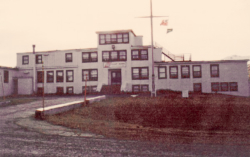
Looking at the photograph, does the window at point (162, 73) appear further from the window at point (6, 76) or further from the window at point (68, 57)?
the window at point (6, 76)

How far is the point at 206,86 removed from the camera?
3397cm

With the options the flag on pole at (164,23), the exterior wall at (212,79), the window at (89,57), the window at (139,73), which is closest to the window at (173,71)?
the exterior wall at (212,79)

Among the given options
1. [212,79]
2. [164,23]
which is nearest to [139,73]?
[164,23]

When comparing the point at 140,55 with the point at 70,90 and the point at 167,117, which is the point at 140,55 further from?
the point at 167,117

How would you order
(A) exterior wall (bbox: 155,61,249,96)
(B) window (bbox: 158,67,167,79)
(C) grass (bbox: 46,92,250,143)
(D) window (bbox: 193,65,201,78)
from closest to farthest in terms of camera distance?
1. (C) grass (bbox: 46,92,250,143)
2. (A) exterior wall (bbox: 155,61,249,96)
3. (D) window (bbox: 193,65,201,78)
4. (B) window (bbox: 158,67,167,79)

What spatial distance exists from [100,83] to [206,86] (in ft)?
55.5

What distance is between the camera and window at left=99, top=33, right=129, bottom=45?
36.2 m

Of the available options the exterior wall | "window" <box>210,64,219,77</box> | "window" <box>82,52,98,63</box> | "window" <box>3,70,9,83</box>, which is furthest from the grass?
"window" <box>3,70,9,83</box>

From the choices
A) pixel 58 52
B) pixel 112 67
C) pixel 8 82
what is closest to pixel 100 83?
pixel 112 67

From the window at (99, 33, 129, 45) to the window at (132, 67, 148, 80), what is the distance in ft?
16.7

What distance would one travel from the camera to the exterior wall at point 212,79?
33.2m

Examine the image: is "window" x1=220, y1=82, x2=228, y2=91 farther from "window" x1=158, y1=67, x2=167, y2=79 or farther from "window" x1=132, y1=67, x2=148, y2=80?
"window" x1=132, y1=67, x2=148, y2=80

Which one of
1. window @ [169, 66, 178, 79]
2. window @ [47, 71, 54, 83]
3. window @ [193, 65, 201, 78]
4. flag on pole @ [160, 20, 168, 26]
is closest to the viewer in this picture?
flag on pole @ [160, 20, 168, 26]

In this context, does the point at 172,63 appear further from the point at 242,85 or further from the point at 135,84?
the point at 242,85
